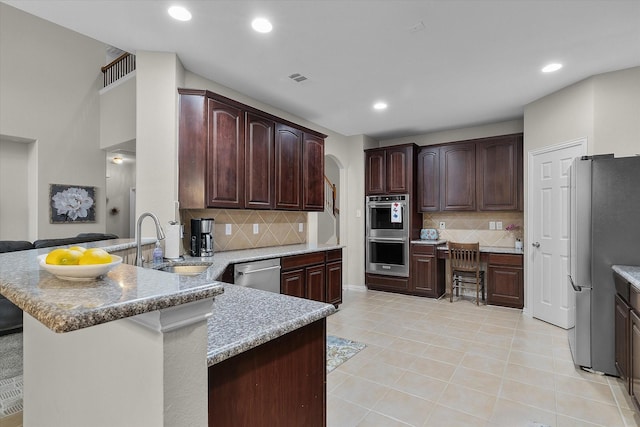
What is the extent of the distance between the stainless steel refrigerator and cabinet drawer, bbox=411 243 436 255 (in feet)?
7.74

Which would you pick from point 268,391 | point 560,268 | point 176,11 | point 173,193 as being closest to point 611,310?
point 560,268

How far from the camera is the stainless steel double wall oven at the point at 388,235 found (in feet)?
17.0

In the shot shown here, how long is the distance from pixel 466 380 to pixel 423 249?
270 centimetres

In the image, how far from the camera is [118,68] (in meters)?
5.66

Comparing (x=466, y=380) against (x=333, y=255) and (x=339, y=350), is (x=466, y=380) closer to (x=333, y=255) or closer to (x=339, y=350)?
(x=339, y=350)

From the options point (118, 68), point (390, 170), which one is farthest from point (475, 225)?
point (118, 68)

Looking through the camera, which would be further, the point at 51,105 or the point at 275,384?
the point at 51,105

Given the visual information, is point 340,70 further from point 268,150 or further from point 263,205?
point 263,205

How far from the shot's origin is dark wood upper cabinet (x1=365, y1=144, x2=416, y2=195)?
5234mm

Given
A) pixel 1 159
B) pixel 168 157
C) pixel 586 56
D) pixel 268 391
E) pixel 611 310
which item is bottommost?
pixel 611 310

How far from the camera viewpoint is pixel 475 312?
168 inches

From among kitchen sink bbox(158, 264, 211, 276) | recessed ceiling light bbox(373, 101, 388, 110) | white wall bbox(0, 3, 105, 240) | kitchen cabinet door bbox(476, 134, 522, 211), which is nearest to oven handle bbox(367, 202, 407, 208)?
kitchen cabinet door bbox(476, 134, 522, 211)

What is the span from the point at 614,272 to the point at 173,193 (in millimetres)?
3598

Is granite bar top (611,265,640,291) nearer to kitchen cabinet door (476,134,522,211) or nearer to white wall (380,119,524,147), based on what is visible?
kitchen cabinet door (476,134,522,211)
